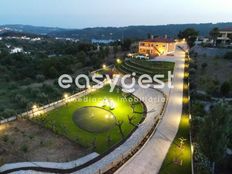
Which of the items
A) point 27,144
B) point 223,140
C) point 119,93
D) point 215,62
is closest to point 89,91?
point 119,93

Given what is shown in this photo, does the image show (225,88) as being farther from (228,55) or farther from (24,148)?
(24,148)

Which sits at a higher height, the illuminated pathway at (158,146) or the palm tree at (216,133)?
the palm tree at (216,133)

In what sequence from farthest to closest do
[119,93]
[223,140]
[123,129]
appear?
1. [119,93]
2. [123,129]
3. [223,140]

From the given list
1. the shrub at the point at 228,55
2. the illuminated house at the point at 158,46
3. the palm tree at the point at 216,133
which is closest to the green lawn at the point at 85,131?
the palm tree at the point at 216,133

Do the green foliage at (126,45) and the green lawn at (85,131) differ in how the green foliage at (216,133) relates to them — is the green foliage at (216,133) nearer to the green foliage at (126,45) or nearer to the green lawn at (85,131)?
the green lawn at (85,131)

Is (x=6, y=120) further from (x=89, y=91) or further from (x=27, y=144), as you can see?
(x=89, y=91)

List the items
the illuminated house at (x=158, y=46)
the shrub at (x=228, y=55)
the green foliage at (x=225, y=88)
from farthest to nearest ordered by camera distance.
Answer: the illuminated house at (x=158, y=46)
the shrub at (x=228, y=55)
the green foliage at (x=225, y=88)

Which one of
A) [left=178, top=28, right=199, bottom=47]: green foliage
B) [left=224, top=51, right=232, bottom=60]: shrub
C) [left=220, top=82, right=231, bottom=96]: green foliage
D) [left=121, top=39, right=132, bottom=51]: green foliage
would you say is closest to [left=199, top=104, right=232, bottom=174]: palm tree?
[left=220, top=82, right=231, bottom=96]: green foliage

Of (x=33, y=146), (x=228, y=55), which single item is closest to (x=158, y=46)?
(x=228, y=55)
